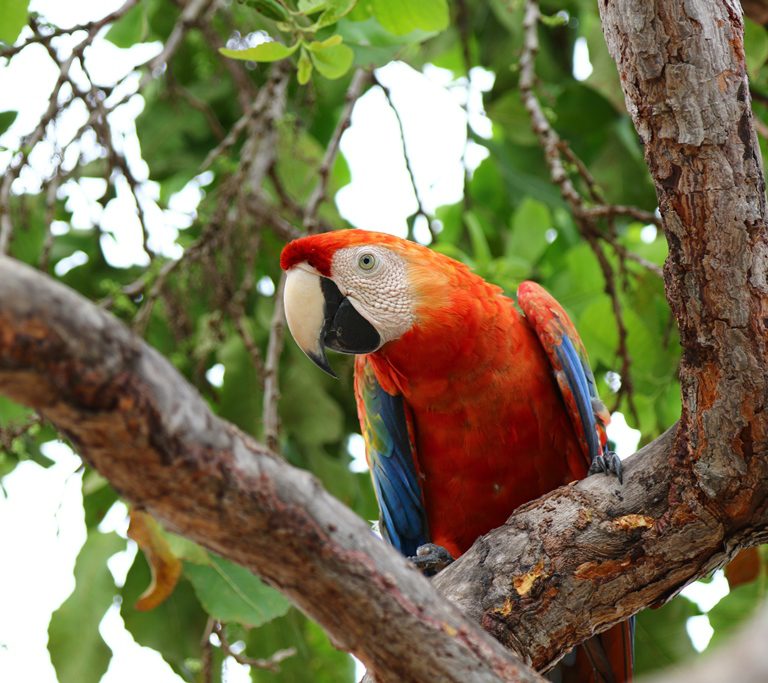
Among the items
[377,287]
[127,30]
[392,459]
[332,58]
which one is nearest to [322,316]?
[377,287]

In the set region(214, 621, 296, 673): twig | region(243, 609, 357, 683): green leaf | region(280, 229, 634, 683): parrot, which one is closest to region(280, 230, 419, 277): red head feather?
region(280, 229, 634, 683): parrot

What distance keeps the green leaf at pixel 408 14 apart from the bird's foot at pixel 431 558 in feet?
3.54

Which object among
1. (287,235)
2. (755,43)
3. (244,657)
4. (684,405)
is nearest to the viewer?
(684,405)

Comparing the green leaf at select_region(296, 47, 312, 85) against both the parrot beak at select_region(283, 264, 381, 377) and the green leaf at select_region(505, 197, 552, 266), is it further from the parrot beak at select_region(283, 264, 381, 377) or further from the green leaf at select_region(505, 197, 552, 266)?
the green leaf at select_region(505, 197, 552, 266)

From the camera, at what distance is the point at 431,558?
6.47 feet

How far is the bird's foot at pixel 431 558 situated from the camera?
1963 millimetres

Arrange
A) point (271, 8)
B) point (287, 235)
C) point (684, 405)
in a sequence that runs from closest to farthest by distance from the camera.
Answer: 1. point (684, 405)
2. point (271, 8)
3. point (287, 235)

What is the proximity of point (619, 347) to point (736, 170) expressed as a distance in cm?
86

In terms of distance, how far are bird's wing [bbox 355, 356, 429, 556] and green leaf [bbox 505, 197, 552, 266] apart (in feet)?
2.29

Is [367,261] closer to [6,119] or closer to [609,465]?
[609,465]

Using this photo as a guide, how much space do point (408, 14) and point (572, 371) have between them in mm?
786

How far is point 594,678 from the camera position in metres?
1.94

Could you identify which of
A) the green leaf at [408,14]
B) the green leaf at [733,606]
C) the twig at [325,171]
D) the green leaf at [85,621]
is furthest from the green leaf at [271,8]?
the green leaf at [733,606]

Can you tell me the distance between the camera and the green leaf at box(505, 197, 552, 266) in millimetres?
2582
